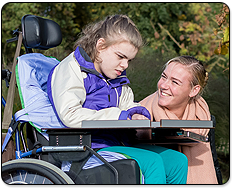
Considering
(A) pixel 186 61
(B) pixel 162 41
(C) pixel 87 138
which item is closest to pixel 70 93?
(C) pixel 87 138

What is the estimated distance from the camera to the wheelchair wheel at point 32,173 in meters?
1.67

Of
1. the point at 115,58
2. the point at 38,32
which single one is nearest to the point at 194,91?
the point at 115,58

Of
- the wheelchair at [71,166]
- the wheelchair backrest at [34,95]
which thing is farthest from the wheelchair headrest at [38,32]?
the wheelchair at [71,166]

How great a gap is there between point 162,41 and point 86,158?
5634 millimetres

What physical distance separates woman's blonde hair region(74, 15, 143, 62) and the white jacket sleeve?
0.28 metres

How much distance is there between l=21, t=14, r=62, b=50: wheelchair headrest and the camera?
2.24 metres

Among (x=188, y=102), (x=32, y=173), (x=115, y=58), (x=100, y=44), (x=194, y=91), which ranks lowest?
(x=32, y=173)

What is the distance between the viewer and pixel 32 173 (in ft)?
5.80

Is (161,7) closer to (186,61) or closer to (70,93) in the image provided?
(186,61)

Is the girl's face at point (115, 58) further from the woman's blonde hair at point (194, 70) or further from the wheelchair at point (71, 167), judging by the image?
the wheelchair at point (71, 167)

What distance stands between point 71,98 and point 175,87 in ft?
2.75

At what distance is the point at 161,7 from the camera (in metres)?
7.04

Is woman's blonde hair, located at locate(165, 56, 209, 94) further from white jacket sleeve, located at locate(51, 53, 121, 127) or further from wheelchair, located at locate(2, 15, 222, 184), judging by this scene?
wheelchair, located at locate(2, 15, 222, 184)

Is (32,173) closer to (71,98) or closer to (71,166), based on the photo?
(71,166)
